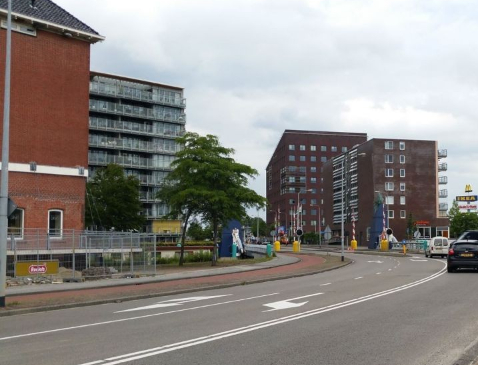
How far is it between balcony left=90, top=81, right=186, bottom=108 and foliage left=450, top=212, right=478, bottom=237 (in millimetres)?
52664

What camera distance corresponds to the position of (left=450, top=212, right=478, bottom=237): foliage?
103 meters

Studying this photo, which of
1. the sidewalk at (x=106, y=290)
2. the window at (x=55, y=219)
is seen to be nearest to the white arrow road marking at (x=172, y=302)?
the sidewalk at (x=106, y=290)

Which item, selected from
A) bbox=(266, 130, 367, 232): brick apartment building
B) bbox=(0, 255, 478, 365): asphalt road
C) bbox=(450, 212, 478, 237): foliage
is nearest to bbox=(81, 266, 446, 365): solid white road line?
bbox=(0, 255, 478, 365): asphalt road

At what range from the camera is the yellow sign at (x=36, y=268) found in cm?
2198

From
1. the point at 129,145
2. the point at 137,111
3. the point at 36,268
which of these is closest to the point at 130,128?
the point at 129,145

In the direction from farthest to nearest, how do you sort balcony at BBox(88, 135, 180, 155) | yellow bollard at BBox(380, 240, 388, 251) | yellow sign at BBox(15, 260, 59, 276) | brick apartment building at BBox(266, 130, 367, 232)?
brick apartment building at BBox(266, 130, 367, 232) < balcony at BBox(88, 135, 180, 155) < yellow bollard at BBox(380, 240, 388, 251) < yellow sign at BBox(15, 260, 59, 276)

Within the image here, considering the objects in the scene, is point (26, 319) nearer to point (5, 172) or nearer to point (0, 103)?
point (5, 172)

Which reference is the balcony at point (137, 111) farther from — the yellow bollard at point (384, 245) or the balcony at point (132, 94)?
the yellow bollard at point (384, 245)

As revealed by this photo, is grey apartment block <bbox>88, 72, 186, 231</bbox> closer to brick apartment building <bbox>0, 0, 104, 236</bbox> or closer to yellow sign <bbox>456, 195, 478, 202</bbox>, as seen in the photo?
brick apartment building <bbox>0, 0, 104, 236</bbox>

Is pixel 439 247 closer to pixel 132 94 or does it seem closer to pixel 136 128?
pixel 136 128

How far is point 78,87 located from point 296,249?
34875 millimetres

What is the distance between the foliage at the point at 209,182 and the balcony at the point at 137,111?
4629cm

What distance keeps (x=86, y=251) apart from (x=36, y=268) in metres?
2.44

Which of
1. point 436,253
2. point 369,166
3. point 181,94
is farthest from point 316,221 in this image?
point 436,253
